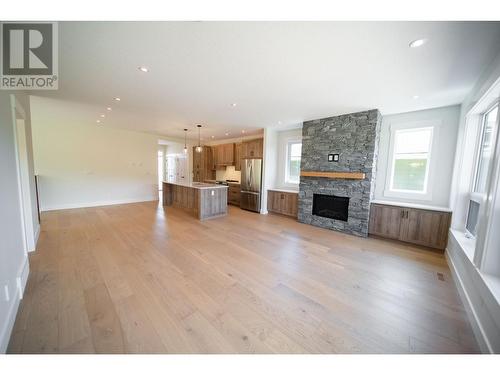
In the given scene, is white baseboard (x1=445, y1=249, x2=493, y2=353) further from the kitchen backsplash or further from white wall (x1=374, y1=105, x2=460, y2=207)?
the kitchen backsplash

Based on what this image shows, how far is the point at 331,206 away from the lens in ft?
14.9

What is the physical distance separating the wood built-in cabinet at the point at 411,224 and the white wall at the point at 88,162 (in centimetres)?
754

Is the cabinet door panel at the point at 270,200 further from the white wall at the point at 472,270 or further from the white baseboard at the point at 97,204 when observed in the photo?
the white baseboard at the point at 97,204

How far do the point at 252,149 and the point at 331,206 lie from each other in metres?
3.21

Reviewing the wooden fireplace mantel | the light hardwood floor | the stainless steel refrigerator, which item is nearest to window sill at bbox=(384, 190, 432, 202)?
the wooden fireplace mantel

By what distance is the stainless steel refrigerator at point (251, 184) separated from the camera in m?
6.01

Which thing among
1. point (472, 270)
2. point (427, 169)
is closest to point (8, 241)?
point (472, 270)

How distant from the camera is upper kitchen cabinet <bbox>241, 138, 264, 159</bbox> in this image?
6133mm

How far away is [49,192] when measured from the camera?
17.6 feet

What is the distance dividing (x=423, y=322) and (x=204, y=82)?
12.3 feet

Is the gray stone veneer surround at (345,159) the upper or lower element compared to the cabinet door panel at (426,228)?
upper

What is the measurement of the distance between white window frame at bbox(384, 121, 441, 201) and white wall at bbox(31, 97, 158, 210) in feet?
25.1

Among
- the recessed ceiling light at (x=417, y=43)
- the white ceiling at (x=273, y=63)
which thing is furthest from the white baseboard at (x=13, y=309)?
the recessed ceiling light at (x=417, y=43)
